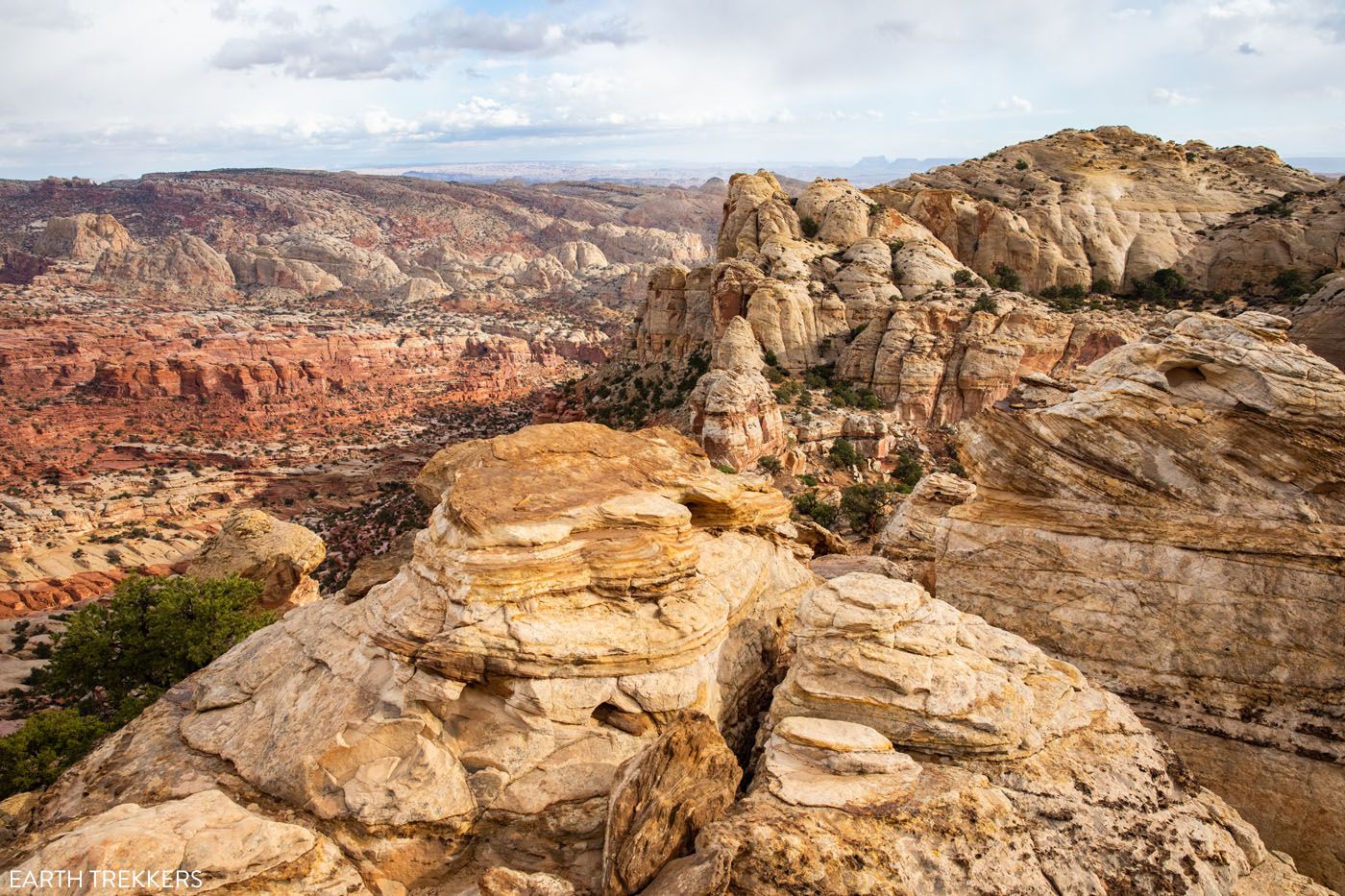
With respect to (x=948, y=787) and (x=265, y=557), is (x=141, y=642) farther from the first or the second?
(x=948, y=787)

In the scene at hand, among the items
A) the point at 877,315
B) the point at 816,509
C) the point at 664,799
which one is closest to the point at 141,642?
the point at 664,799

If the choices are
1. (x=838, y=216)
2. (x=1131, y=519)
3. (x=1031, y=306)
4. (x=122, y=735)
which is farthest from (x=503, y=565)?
(x=838, y=216)

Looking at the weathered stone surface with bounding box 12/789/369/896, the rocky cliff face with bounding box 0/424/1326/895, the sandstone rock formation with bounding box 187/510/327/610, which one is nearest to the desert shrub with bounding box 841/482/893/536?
the rocky cliff face with bounding box 0/424/1326/895

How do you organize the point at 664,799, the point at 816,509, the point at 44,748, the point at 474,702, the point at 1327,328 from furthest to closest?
the point at 1327,328 < the point at 816,509 < the point at 44,748 < the point at 474,702 < the point at 664,799

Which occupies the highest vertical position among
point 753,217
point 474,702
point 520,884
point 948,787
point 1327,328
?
point 753,217

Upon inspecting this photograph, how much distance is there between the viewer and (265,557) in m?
31.3

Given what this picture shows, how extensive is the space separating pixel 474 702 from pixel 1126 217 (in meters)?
73.2

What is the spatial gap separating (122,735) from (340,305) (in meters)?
168

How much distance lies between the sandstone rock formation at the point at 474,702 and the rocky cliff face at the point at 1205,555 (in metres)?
7.85

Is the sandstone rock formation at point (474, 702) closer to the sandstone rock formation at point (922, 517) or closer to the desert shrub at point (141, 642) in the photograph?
the desert shrub at point (141, 642)

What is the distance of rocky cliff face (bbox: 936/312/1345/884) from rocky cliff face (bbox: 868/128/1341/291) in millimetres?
50350

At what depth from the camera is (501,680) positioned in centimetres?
1172

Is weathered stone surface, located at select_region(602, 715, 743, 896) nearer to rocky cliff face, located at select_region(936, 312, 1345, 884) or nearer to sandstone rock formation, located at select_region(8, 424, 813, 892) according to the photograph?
sandstone rock formation, located at select_region(8, 424, 813, 892)

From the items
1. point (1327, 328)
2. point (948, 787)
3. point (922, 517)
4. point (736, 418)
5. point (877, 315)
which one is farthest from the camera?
point (877, 315)
